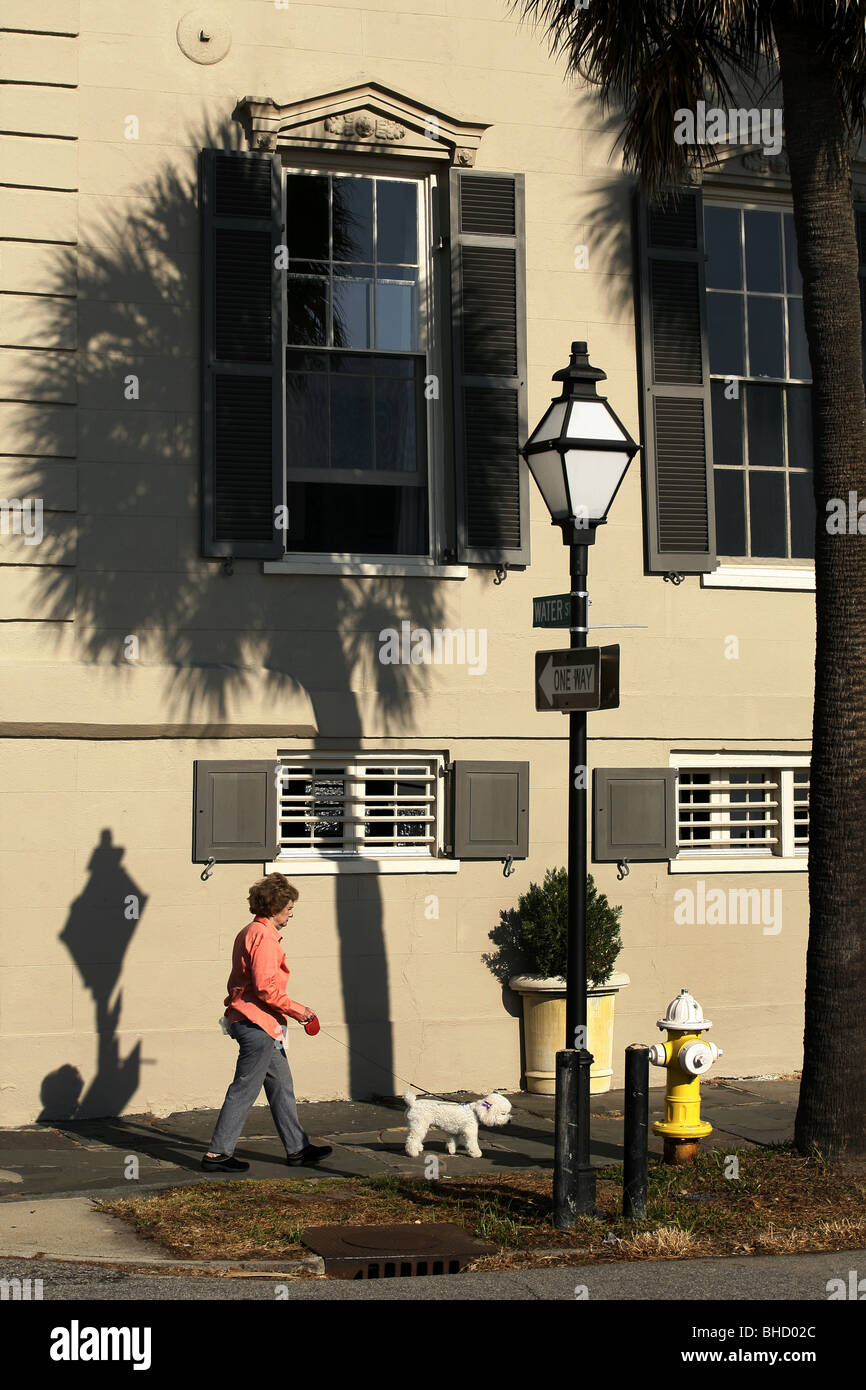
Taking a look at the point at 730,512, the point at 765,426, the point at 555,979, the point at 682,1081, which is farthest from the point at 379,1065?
the point at 765,426

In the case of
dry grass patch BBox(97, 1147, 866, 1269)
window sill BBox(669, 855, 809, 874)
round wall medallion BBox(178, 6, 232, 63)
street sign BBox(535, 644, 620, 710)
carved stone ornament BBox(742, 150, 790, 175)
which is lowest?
dry grass patch BBox(97, 1147, 866, 1269)

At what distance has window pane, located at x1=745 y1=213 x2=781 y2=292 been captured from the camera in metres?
13.1

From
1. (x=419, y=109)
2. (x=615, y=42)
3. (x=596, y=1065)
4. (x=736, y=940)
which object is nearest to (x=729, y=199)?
(x=419, y=109)

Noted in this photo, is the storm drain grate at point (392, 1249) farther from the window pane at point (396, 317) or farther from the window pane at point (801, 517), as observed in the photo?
the window pane at point (801, 517)

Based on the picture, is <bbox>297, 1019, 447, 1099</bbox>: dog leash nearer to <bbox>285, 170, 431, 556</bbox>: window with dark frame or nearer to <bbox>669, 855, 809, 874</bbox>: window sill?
<bbox>669, 855, 809, 874</bbox>: window sill

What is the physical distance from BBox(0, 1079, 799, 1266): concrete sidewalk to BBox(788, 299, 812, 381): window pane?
564 centimetres

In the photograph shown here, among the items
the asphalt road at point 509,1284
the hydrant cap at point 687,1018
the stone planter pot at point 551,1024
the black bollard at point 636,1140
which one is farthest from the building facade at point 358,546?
the asphalt road at point 509,1284

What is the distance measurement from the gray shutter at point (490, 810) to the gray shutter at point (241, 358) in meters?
2.14

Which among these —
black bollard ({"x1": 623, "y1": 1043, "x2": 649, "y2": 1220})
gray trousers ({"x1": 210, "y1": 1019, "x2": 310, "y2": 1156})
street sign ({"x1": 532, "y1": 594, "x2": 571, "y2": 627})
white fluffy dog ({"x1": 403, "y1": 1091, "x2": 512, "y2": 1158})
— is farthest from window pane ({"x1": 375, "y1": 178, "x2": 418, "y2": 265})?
black bollard ({"x1": 623, "y1": 1043, "x2": 649, "y2": 1220})

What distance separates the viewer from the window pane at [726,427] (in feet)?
42.3

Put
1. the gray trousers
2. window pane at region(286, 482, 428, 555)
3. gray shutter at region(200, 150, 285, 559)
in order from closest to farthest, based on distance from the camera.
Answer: the gray trousers → gray shutter at region(200, 150, 285, 559) → window pane at region(286, 482, 428, 555)

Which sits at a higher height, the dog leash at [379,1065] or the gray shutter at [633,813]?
the gray shutter at [633,813]

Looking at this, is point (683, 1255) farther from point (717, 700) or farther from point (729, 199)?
point (729, 199)

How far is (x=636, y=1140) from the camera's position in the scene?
7852mm
